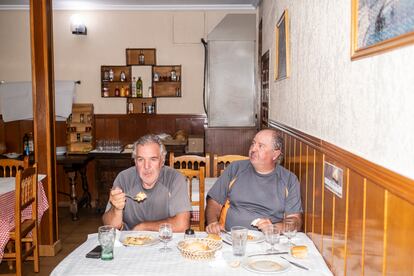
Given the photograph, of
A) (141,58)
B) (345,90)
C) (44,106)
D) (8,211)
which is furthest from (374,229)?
(141,58)

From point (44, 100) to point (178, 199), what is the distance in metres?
2.23

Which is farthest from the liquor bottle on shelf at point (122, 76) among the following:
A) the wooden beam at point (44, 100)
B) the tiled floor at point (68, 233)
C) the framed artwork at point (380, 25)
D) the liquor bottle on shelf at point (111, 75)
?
the framed artwork at point (380, 25)

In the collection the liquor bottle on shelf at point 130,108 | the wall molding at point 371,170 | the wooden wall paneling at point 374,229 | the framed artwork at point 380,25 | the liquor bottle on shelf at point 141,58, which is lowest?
the wooden wall paneling at point 374,229

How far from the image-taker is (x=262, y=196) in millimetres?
2867

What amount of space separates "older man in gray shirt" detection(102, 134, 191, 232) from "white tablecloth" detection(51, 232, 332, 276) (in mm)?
548

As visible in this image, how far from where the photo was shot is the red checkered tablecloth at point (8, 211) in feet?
11.0

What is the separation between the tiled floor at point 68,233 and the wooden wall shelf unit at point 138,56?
214 centimetres

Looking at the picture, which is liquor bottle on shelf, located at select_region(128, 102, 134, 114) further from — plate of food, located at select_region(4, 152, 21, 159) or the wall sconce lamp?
plate of food, located at select_region(4, 152, 21, 159)

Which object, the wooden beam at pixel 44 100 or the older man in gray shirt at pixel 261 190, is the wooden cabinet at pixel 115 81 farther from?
the older man in gray shirt at pixel 261 190

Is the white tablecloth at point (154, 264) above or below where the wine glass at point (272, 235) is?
below

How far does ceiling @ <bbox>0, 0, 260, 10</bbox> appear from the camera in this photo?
6293mm

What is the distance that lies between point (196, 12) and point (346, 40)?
5.00 m

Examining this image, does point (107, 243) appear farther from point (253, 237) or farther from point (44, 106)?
point (44, 106)

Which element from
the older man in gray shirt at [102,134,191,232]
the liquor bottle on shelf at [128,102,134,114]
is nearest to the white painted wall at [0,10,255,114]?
the liquor bottle on shelf at [128,102,134,114]
